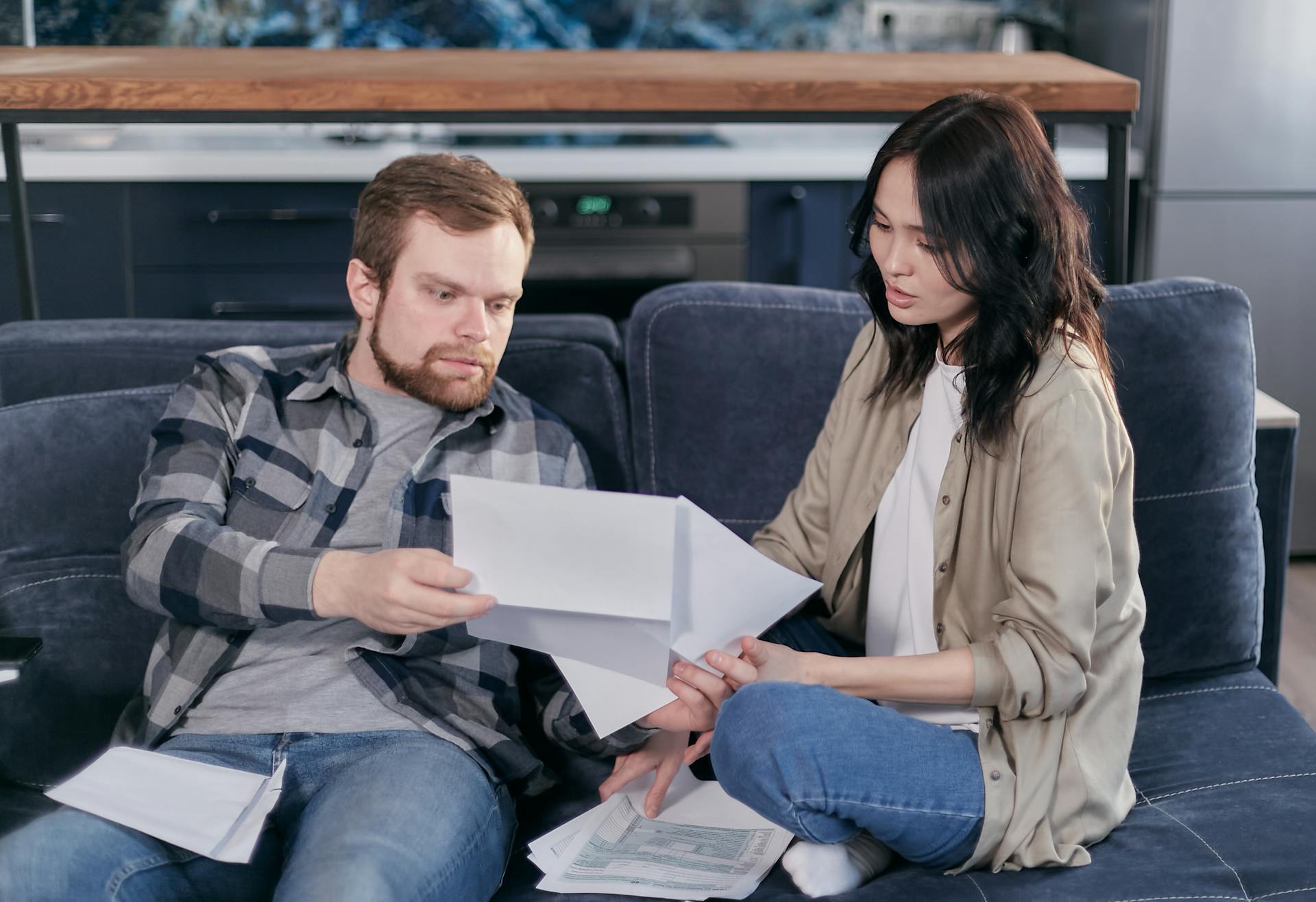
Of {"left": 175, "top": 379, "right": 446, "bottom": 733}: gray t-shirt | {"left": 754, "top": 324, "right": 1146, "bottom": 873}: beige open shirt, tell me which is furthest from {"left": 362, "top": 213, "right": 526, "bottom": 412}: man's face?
{"left": 754, "top": 324, "right": 1146, "bottom": 873}: beige open shirt

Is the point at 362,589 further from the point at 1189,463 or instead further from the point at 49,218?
the point at 49,218

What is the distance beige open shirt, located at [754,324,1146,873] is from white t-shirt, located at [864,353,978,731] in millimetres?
Answer: 34

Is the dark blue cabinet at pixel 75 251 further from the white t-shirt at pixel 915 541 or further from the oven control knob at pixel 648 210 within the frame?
the white t-shirt at pixel 915 541

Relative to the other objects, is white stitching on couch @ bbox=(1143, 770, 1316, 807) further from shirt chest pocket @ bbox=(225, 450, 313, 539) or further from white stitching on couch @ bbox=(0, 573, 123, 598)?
white stitching on couch @ bbox=(0, 573, 123, 598)

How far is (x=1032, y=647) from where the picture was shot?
1.32 meters

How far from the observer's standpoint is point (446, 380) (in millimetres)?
1554

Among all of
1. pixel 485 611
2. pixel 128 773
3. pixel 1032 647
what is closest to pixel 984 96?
pixel 1032 647

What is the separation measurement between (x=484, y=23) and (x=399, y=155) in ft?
2.40

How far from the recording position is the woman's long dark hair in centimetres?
131

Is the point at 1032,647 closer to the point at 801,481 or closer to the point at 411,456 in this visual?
the point at 801,481

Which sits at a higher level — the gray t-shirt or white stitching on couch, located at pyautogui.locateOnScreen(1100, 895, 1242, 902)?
the gray t-shirt

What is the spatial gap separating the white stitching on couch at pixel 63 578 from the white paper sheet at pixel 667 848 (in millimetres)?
649

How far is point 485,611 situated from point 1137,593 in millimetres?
728

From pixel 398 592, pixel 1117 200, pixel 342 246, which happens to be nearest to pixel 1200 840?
pixel 398 592
